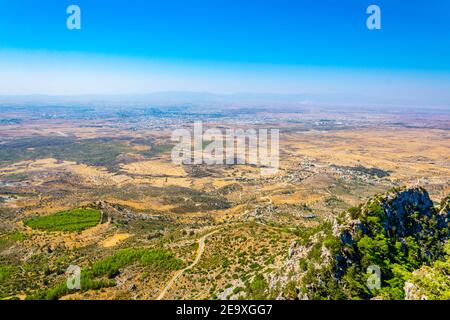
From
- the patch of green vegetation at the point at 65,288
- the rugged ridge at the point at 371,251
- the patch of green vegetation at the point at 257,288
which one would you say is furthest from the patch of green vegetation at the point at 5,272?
the rugged ridge at the point at 371,251

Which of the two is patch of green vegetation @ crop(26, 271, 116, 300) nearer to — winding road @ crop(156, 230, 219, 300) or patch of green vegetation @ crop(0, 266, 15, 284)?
winding road @ crop(156, 230, 219, 300)

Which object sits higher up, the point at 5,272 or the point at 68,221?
the point at 68,221

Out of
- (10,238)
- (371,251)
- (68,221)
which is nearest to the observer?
(371,251)

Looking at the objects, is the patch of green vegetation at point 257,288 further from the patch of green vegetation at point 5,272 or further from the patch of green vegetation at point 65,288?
the patch of green vegetation at point 5,272

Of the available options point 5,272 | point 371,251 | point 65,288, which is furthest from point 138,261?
point 371,251

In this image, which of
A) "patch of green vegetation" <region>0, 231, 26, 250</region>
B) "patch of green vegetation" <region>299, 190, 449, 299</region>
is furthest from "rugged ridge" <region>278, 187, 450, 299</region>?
"patch of green vegetation" <region>0, 231, 26, 250</region>

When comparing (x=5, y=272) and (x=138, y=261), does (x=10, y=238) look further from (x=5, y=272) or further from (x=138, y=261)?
(x=138, y=261)
